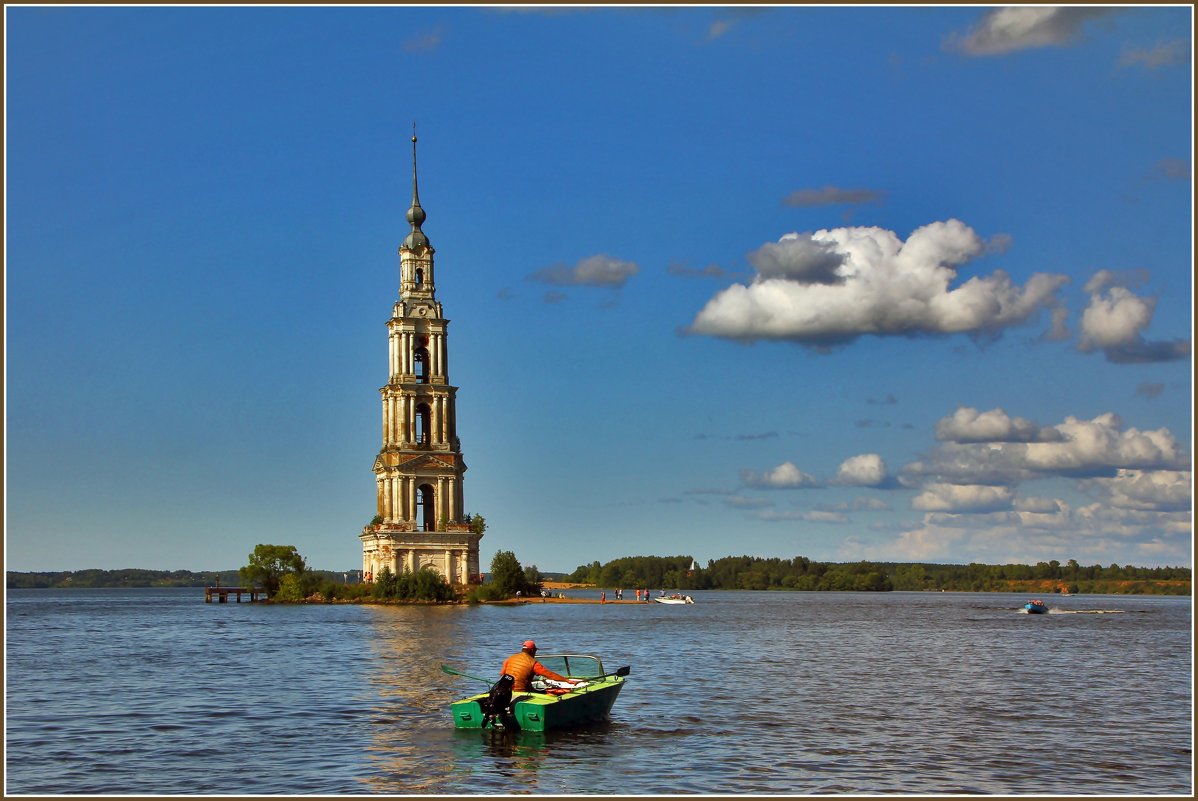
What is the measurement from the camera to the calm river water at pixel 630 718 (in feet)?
125

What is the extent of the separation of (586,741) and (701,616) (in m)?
105

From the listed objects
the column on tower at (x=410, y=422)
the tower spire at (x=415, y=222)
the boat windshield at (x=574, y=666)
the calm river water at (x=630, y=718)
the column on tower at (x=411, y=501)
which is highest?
the tower spire at (x=415, y=222)

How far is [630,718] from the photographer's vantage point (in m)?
49.5

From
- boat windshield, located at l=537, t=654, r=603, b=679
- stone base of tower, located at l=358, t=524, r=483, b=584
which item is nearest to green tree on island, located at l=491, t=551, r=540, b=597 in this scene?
stone base of tower, located at l=358, t=524, r=483, b=584

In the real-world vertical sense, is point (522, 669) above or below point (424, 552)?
below

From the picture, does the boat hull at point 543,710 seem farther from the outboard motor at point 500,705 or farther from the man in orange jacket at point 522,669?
the man in orange jacket at point 522,669

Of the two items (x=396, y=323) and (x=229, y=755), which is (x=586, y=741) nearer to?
(x=229, y=755)

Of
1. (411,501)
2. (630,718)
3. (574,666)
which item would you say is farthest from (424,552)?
(574,666)

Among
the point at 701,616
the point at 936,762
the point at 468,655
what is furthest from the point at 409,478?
the point at 936,762

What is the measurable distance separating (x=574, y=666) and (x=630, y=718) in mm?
2888

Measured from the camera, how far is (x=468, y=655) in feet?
258

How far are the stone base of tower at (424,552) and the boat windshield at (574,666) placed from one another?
376 ft

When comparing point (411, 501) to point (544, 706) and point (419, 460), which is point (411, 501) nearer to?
point (419, 460)

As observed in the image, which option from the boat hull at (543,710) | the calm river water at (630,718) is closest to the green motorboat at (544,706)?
the boat hull at (543,710)
